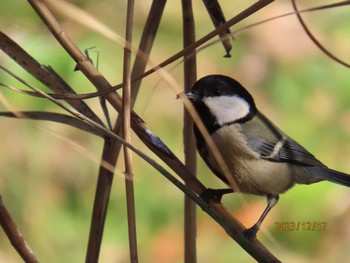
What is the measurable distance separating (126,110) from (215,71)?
67.1 inches

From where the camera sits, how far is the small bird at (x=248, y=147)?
4.90 feet

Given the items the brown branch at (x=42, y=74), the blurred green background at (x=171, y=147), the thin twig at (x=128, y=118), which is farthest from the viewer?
the blurred green background at (x=171, y=147)

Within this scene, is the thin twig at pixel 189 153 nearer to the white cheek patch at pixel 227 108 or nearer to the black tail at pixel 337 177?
the white cheek patch at pixel 227 108

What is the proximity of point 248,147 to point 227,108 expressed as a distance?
0.10m

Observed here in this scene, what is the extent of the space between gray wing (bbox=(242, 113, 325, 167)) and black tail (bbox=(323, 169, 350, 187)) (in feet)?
0.15

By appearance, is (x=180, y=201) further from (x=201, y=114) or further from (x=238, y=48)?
(x=238, y=48)

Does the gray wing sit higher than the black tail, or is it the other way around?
the gray wing

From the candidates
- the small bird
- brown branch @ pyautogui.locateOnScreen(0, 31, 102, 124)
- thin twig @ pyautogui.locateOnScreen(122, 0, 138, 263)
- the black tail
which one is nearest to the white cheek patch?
the small bird

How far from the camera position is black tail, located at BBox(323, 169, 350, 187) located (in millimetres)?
1634

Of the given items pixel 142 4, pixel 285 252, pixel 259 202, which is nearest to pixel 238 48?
pixel 142 4

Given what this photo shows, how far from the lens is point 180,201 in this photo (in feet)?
6.95

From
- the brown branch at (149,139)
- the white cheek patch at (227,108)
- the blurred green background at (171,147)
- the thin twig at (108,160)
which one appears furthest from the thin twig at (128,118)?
the blurred green background at (171,147)

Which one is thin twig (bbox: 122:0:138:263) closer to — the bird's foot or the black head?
the bird's foot

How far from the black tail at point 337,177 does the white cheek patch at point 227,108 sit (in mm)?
235
